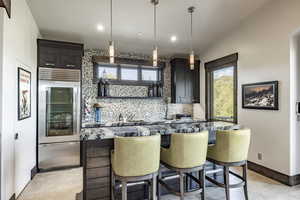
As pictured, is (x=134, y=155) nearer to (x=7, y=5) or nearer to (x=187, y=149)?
(x=187, y=149)

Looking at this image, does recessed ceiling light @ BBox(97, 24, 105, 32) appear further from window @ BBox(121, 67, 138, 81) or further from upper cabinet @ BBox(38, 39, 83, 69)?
window @ BBox(121, 67, 138, 81)

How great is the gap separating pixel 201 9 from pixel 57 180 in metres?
4.31

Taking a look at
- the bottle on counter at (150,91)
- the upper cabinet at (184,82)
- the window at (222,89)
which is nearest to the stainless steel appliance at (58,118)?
the bottle on counter at (150,91)

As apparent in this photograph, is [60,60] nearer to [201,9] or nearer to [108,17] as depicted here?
[108,17]

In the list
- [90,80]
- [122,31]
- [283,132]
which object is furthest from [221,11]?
[90,80]

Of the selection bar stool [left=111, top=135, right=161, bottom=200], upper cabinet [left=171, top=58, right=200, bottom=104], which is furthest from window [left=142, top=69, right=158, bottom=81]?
bar stool [left=111, top=135, right=161, bottom=200]

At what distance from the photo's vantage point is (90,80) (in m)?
4.69

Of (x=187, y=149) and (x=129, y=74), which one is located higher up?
(x=129, y=74)


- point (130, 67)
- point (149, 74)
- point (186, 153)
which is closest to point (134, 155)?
point (186, 153)

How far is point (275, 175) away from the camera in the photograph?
3.26 meters

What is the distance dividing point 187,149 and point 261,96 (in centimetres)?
239

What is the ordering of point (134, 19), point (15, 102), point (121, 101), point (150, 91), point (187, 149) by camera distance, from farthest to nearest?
point (150, 91) < point (121, 101) < point (134, 19) < point (15, 102) < point (187, 149)

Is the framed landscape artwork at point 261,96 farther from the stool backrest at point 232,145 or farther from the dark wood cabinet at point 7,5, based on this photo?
the dark wood cabinet at point 7,5

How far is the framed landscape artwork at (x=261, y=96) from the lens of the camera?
10.8 ft
